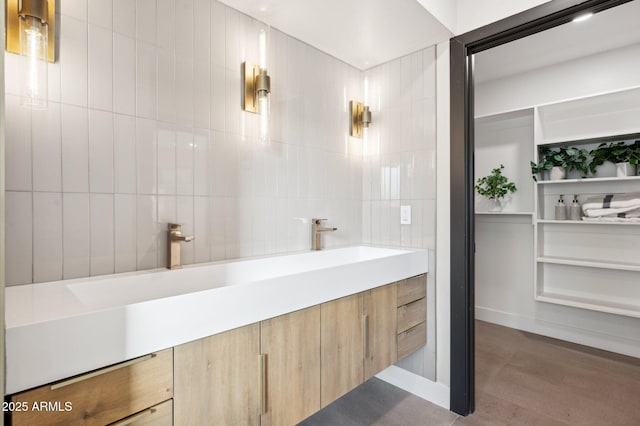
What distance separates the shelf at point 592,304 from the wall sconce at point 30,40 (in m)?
3.62

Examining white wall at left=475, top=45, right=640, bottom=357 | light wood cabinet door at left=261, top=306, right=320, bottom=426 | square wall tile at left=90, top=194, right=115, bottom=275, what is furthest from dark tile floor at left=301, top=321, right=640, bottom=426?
square wall tile at left=90, top=194, right=115, bottom=275

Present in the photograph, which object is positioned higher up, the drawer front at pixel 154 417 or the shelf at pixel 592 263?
the shelf at pixel 592 263

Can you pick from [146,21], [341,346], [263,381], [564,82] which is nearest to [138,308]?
[263,381]

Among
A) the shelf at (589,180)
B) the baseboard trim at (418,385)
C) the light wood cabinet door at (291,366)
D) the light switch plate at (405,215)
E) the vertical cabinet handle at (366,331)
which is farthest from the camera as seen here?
the shelf at (589,180)

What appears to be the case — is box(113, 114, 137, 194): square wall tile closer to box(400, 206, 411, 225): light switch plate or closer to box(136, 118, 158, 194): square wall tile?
box(136, 118, 158, 194): square wall tile

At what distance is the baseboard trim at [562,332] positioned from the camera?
265 cm

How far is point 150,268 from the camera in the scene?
1376 mm

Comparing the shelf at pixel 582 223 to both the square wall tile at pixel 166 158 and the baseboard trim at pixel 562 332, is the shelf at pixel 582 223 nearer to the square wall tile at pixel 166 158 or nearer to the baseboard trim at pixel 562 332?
the baseboard trim at pixel 562 332

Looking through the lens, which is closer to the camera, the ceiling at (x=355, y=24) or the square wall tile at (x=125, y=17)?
the square wall tile at (x=125, y=17)

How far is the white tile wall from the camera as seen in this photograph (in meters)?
1.14

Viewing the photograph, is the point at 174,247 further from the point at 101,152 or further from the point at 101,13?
the point at 101,13

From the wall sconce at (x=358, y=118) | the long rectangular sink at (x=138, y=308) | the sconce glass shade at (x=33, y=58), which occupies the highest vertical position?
the wall sconce at (x=358, y=118)

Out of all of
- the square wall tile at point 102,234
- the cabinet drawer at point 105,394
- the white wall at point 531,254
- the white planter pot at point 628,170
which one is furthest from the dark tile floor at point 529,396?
the white planter pot at point 628,170

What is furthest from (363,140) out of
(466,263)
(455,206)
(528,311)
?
(528,311)
